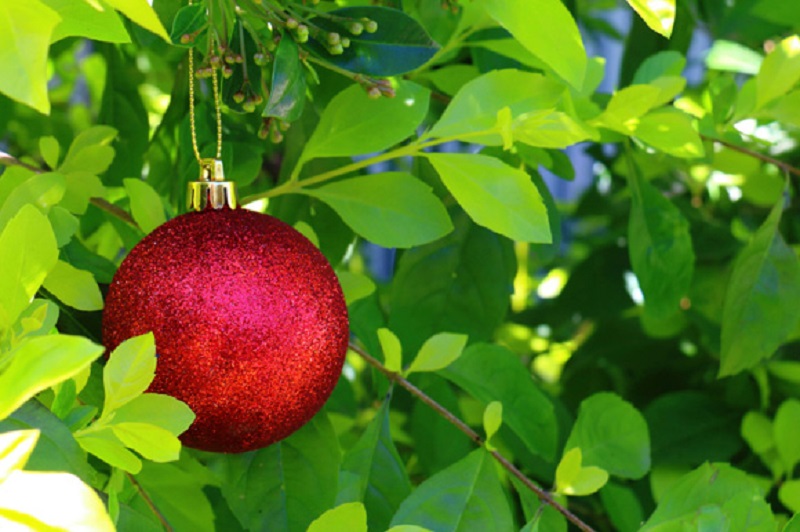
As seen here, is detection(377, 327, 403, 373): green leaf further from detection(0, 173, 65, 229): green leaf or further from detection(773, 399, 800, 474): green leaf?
detection(773, 399, 800, 474): green leaf

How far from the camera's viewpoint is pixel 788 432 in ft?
2.16

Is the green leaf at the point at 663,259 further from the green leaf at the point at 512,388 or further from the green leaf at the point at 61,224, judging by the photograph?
the green leaf at the point at 61,224

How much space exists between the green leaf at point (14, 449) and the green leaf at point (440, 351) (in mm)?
253

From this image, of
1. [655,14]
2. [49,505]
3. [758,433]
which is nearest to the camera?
[49,505]

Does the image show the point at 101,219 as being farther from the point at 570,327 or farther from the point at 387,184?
the point at 570,327

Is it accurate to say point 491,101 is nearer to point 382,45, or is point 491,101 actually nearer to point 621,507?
point 382,45

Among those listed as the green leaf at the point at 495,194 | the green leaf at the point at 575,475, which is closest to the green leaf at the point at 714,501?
the green leaf at the point at 575,475

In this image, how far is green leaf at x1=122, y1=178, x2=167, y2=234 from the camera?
17.0 inches

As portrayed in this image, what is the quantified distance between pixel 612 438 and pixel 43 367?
34 centimetres

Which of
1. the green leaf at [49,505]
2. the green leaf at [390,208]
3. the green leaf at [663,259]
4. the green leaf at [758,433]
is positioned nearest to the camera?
the green leaf at [49,505]

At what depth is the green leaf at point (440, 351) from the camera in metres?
0.47

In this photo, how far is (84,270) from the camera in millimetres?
422

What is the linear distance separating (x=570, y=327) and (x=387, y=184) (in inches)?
25.7

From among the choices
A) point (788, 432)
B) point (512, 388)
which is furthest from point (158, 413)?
point (788, 432)
